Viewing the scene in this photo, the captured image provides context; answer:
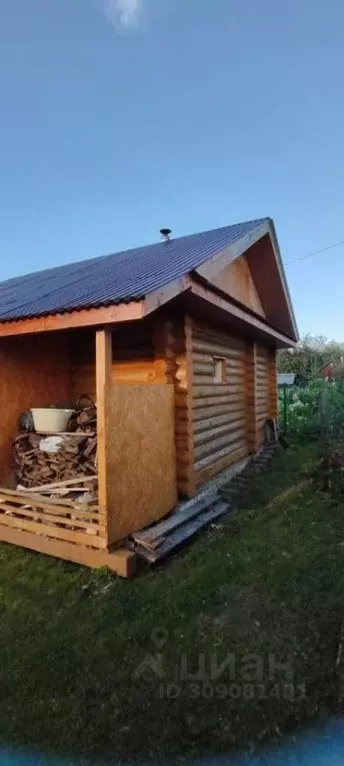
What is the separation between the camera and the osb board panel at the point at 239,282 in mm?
7386

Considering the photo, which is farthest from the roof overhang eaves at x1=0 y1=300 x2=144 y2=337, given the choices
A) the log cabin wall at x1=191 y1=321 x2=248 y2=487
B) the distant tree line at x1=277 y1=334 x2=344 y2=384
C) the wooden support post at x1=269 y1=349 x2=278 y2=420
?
the distant tree line at x1=277 y1=334 x2=344 y2=384

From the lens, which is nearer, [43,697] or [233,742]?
[233,742]

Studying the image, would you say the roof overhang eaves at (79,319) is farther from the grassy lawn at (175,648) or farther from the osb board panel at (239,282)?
the osb board panel at (239,282)

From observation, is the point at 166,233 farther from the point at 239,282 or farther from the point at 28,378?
the point at 28,378

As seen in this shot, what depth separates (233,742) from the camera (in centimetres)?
230

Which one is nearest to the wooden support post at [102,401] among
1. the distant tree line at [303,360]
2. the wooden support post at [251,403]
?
the wooden support post at [251,403]

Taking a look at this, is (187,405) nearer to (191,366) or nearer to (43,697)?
(191,366)

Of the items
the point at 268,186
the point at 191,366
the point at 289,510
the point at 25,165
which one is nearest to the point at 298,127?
the point at 268,186

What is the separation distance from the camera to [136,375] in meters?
5.66

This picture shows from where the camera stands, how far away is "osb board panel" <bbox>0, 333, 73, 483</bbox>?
18.5ft

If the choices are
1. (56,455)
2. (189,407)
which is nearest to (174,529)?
(189,407)

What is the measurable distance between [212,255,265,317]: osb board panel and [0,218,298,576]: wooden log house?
0.05m

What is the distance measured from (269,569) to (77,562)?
192cm

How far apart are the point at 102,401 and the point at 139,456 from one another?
2.94ft
